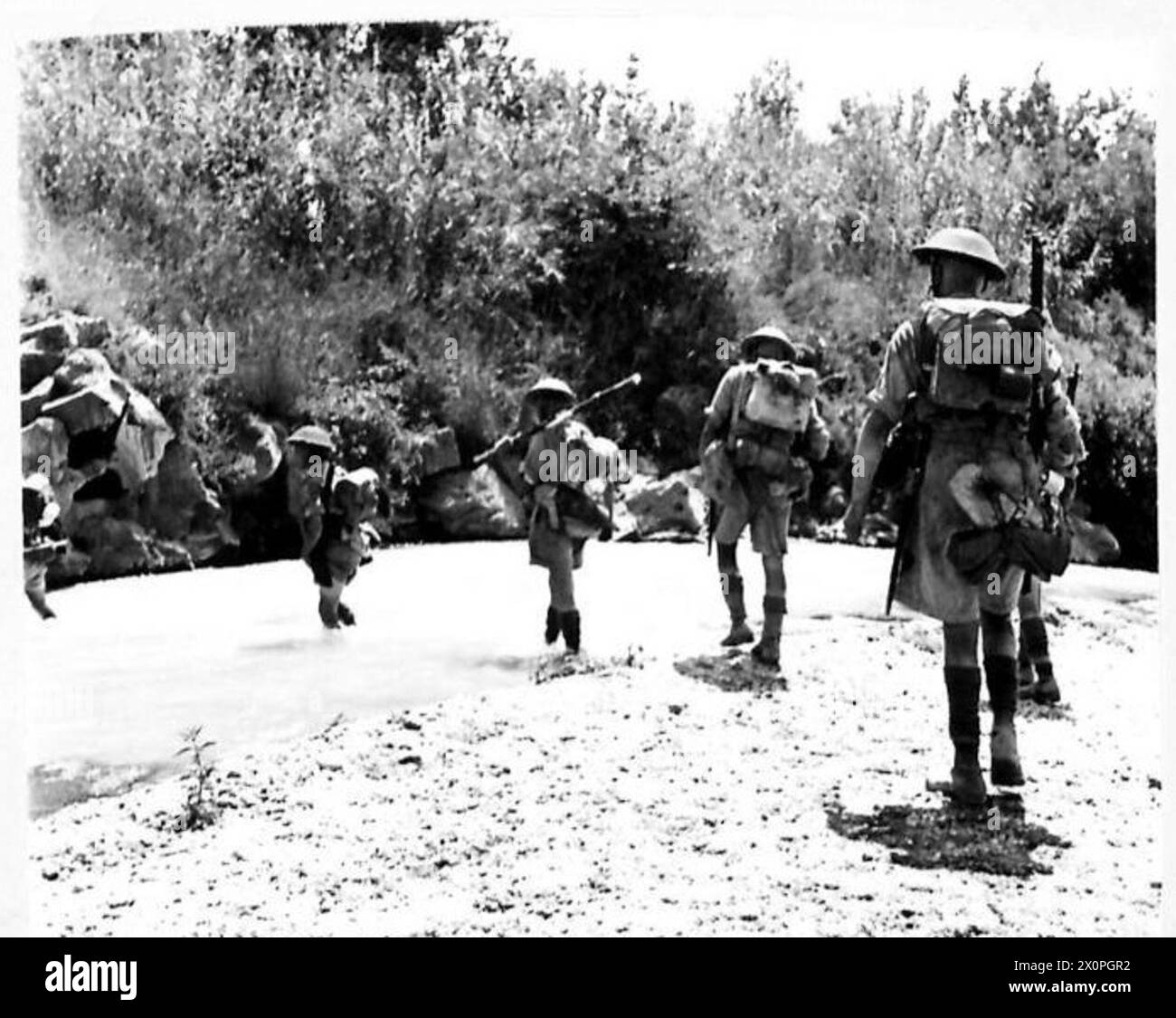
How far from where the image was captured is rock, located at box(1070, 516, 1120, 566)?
6355 millimetres

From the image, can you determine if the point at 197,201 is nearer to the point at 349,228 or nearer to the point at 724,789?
the point at 349,228

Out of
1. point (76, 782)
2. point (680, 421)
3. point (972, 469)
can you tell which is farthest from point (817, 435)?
point (76, 782)

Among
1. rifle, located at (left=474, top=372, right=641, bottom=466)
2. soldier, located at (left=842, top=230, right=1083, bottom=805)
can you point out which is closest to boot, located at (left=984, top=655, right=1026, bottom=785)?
soldier, located at (left=842, top=230, right=1083, bottom=805)

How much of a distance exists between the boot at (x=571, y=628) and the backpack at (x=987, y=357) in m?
1.49

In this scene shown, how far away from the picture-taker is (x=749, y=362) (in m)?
6.44

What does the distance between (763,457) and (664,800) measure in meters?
1.39

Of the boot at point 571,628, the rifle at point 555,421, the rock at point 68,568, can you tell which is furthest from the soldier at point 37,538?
the boot at point 571,628

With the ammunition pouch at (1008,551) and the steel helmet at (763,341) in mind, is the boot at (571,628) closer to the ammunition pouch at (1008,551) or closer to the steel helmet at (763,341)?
the steel helmet at (763,341)

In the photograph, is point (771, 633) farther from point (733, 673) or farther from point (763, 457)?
point (763, 457)

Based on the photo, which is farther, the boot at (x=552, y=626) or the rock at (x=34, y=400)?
the boot at (x=552, y=626)

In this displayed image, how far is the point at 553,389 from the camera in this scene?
6.27 m

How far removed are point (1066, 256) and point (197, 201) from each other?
3.12m

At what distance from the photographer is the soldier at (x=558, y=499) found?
6.28 meters

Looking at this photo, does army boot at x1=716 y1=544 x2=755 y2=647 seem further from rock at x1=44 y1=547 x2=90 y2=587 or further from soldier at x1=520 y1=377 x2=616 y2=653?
rock at x1=44 y1=547 x2=90 y2=587
